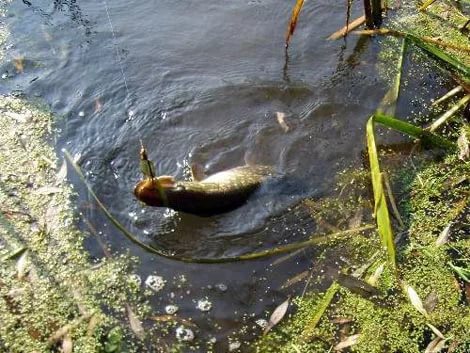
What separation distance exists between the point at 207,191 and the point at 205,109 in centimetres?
131

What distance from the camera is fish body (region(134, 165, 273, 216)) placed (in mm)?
3000

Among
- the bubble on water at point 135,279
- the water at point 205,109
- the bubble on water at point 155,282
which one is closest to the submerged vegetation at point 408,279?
the water at point 205,109

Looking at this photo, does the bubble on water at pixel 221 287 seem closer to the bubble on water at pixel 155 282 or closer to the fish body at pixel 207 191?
the bubble on water at pixel 155 282

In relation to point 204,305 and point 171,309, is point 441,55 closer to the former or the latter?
point 204,305

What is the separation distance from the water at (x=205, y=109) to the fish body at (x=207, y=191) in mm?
124

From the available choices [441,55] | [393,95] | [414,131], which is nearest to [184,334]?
[414,131]

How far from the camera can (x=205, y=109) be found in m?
4.45

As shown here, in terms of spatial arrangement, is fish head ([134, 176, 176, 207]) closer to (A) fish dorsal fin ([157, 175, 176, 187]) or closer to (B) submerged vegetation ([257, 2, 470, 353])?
(A) fish dorsal fin ([157, 175, 176, 187])

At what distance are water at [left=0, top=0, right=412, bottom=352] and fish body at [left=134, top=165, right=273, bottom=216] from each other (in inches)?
4.9

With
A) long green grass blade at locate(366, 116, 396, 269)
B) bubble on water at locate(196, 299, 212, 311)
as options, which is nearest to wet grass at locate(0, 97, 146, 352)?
bubble on water at locate(196, 299, 212, 311)

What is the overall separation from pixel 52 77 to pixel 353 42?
275 cm

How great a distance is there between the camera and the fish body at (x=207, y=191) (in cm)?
300

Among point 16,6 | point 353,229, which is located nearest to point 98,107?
point 16,6

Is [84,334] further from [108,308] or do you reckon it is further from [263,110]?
[263,110]
